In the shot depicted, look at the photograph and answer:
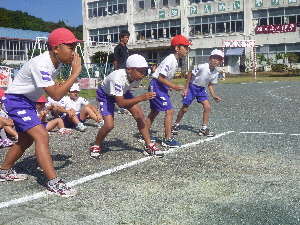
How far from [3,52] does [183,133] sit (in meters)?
62.6

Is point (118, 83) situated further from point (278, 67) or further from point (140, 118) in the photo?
point (278, 67)

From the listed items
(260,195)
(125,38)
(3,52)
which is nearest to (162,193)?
(260,195)

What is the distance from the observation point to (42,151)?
4.16 metres

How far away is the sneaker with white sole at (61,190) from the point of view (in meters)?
3.96

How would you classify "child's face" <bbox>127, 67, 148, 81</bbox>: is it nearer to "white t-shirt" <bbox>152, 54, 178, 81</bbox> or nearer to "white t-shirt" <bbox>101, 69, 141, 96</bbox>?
"white t-shirt" <bbox>101, 69, 141, 96</bbox>

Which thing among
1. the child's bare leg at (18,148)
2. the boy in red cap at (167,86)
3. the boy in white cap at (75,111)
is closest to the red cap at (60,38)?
the child's bare leg at (18,148)

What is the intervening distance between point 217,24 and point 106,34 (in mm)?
19234

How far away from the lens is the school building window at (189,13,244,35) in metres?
51.6

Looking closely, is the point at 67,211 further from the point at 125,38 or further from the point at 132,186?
the point at 125,38

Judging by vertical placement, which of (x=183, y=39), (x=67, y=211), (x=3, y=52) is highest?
(x=3, y=52)

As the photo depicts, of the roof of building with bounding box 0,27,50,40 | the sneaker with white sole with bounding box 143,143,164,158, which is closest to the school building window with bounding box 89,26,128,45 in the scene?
the roof of building with bounding box 0,27,50,40

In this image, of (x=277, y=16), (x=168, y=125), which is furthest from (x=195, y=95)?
(x=277, y=16)

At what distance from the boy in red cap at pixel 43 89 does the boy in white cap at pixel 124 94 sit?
133 centimetres

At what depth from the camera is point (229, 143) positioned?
656 centimetres
